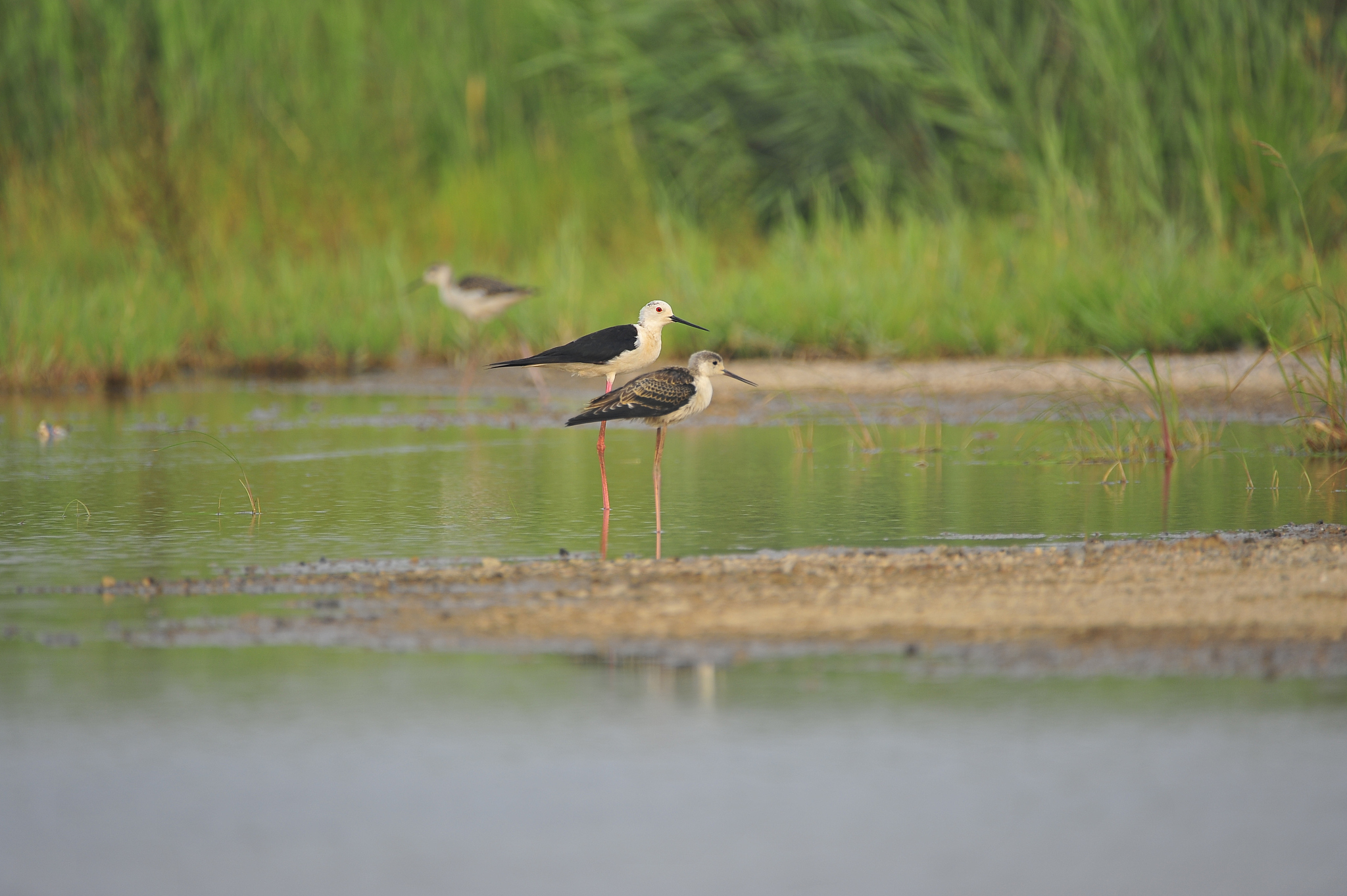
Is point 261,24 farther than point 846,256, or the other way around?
point 261,24

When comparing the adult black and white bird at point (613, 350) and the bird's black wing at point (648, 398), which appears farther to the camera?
the adult black and white bird at point (613, 350)

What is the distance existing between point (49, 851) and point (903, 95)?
13.0m

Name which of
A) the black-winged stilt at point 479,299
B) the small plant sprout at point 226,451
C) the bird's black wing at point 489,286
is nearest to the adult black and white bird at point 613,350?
the small plant sprout at point 226,451

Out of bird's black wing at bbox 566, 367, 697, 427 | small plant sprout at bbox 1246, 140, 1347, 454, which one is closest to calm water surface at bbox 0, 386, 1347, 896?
bird's black wing at bbox 566, 367, 697, 427

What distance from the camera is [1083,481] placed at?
7.52 meters

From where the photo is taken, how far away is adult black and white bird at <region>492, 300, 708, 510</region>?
27.3ft

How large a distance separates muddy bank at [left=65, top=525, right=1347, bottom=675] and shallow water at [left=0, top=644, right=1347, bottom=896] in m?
0.16

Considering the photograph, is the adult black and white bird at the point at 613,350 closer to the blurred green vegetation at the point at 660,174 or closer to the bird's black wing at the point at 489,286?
the blurred green vegetation at the point at 660,174

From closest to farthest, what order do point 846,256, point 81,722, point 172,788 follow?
1. point 172,788
2. point 81,722
3. point 846,256

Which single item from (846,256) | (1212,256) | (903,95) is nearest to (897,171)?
(903,95)

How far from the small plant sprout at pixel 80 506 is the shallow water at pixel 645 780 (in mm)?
2501

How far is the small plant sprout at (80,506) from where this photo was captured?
679cm

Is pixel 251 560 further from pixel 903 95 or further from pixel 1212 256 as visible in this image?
pixel 903 95

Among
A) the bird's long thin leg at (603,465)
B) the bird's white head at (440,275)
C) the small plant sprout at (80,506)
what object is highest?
the bird's white head at (440,275)
